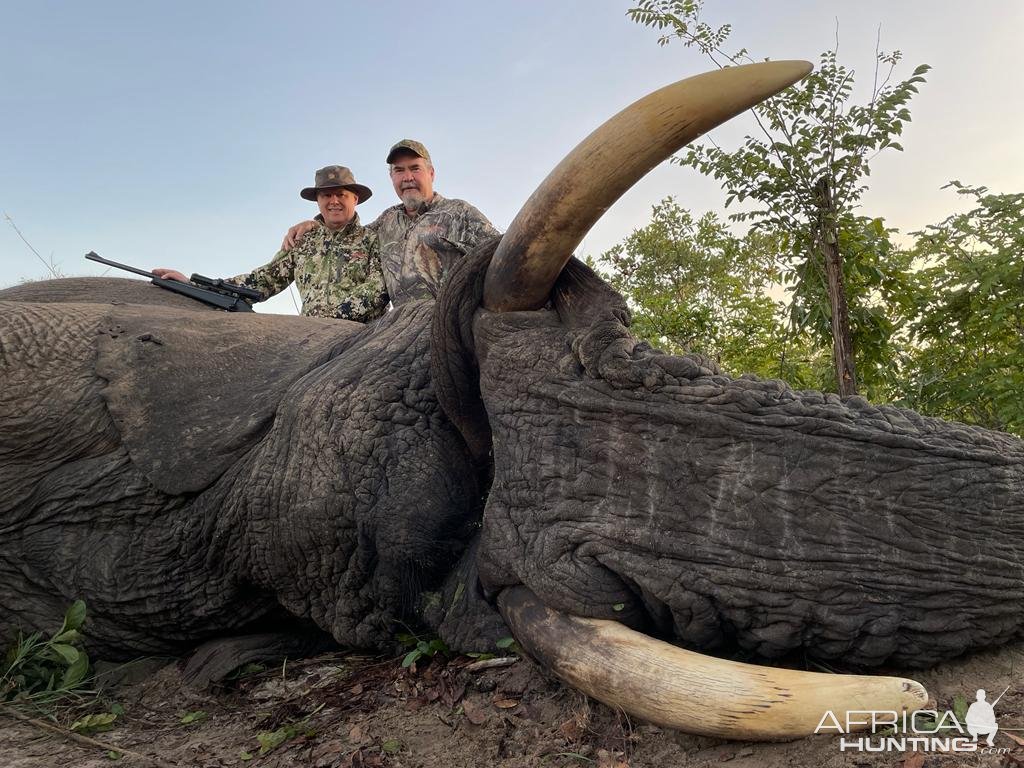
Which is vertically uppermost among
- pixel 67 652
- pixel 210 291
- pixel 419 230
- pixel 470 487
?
pixel 419 230

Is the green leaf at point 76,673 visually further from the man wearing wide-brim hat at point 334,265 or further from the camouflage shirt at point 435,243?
the man wearing wide-brim hat at point 334,265

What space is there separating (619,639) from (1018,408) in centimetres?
471

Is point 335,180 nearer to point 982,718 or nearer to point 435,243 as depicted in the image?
point 435,243

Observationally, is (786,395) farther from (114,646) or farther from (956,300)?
(956,300)

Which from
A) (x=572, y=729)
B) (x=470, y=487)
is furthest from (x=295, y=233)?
(x=572, y=729)

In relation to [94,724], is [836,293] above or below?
above

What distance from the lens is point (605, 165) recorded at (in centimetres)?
234

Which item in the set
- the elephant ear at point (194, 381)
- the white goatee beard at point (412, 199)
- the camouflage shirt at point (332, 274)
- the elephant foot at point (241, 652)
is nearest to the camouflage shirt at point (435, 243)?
the white goatee beard at point (412, 199)

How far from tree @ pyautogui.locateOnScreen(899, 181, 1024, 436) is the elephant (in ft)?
14.5

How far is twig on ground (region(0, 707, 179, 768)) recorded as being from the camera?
2713 millimetres

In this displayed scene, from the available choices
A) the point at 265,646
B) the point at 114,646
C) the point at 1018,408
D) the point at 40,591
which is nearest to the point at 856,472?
the point at 265,646

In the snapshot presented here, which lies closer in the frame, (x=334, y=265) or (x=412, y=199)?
(x=412, y=199)
